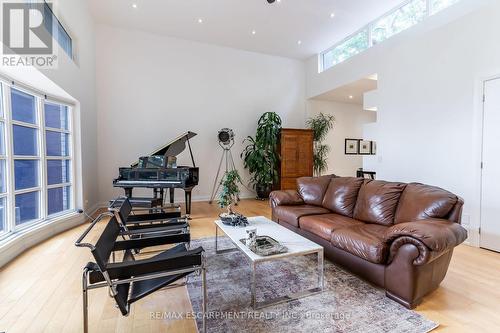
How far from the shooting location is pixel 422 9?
169 inches

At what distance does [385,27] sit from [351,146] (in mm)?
3771

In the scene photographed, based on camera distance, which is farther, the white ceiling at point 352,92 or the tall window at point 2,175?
the white ceiling at point 352,92

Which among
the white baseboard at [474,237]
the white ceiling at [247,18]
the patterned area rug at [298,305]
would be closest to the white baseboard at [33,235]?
the patterned area rug at [298,305]

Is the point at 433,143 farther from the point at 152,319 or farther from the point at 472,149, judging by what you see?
the point at 152,319

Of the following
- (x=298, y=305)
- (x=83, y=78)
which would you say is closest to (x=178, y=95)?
(x=83, y=78)

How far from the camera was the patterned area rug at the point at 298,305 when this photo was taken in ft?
5.73

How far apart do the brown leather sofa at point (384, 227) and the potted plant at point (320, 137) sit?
3.52 meters

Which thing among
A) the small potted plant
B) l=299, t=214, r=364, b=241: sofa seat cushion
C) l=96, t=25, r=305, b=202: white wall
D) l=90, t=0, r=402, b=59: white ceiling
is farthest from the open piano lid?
l=299, t=214, r=364, b=241: sofa seat cushion

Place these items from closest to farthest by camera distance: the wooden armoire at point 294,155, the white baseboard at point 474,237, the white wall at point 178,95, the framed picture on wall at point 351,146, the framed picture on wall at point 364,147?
the white baseboard at point 474,237, the white wall at point 178,95, the wooden armoire at point 294,155, the framed picture on wall at point 351,146, the framed picture on wall at point 364,147

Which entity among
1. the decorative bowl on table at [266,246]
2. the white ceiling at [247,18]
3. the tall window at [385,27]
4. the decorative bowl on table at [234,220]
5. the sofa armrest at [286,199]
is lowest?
the decorative bowl on table at [266,246]

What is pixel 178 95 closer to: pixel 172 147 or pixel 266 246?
pixel 172 147

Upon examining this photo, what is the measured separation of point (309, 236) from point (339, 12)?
14.8ft

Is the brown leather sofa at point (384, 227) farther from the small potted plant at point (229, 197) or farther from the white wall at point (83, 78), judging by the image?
the white wall at point (83, 78)
